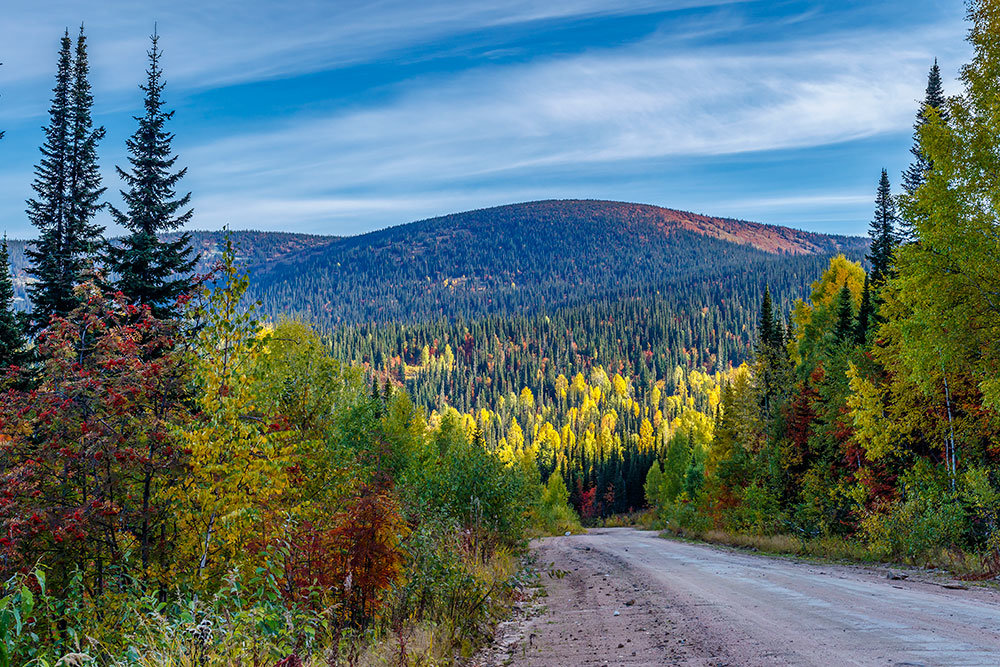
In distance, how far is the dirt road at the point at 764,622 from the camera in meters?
6.99

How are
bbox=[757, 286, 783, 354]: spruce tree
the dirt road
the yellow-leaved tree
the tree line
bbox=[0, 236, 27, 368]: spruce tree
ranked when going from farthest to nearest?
bbox=[757, 286, 783, 354]: spruce tree, bbox=[0, 236, 27, 368]: spruce tree, the yellow-leaved tree, the dirt road, the tree line

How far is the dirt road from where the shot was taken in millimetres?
6992

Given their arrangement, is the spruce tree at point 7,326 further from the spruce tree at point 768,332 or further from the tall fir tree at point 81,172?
the spruce tree at point 768,332

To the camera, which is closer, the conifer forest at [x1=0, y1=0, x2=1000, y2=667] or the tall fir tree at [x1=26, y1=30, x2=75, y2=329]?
the conifer forest at [x1=0, y1=0, x2=1000, y2=667]

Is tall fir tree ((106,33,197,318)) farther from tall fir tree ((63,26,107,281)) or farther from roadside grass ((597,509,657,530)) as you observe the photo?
roadside grass ((597,509,657,530))

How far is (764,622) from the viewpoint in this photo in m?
8.88

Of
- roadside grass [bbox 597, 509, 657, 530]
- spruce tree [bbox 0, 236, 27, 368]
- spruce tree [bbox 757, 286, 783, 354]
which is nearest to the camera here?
spruce tree [bbox 0, 236, 27, 368]

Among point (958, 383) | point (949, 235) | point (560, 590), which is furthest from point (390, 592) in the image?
point (958, 383)

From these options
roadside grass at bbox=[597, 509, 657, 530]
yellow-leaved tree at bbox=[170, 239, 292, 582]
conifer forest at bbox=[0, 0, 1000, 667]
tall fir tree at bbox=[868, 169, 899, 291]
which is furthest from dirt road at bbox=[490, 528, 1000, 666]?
roadside grass at bbox=[597, 509, 657, 530]

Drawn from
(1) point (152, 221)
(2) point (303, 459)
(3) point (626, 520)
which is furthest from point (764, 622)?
(3) point (626, 520)

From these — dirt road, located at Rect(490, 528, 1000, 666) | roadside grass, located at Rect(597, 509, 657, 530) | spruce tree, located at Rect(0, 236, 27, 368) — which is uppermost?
spruce tree, located at Rect(0, 236, 27, 368)

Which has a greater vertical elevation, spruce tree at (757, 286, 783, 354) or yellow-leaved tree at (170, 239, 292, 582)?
spruce tree at (757, 286, 783, 354)

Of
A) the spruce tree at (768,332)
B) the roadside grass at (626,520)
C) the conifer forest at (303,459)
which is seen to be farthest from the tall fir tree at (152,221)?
the roadside grass at (626,520)

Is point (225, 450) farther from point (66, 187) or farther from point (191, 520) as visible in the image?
point (66, 187)
